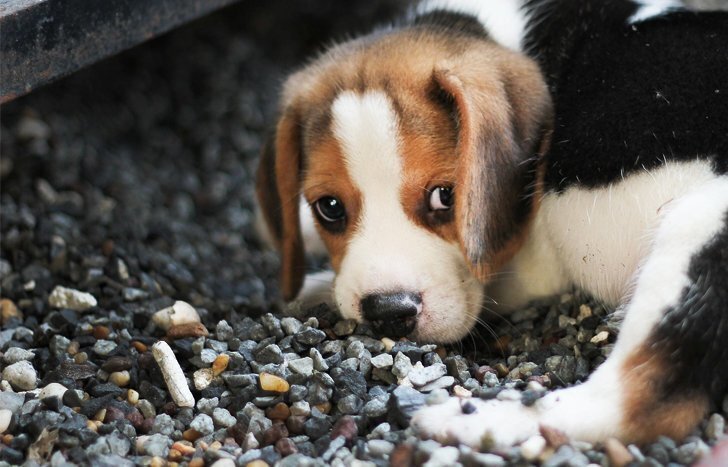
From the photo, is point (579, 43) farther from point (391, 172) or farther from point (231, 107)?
point (231, 107)

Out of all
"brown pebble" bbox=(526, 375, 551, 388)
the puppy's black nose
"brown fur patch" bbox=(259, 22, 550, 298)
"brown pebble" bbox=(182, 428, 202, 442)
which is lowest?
"brown pebble" bbox=(182, 428, 202, 442)

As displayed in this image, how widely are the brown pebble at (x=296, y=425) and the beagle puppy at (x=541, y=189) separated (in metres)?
0.40

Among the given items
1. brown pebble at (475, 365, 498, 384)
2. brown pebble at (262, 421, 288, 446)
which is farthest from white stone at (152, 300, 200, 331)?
brown pebble at (475, 365, 498, 384)

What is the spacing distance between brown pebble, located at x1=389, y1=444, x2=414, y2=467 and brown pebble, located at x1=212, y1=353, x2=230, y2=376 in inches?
32.7

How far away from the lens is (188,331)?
12.3 feet

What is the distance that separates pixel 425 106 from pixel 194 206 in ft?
7.33

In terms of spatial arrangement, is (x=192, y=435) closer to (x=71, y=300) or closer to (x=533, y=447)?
(x=533, y=447)

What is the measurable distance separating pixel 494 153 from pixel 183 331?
131cm

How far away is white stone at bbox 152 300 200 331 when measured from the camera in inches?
153

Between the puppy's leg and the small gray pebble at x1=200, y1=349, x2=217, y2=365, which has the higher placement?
the puppy's leg

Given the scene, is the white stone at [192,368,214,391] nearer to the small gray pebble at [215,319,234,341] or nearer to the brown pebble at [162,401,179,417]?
the brown pebble at [162,401,179,417]

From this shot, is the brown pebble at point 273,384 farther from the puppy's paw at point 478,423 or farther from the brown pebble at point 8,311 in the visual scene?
the brown pebble at point 8,311

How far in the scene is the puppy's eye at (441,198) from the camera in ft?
12.1

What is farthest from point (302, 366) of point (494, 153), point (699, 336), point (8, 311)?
point (8, 311)
